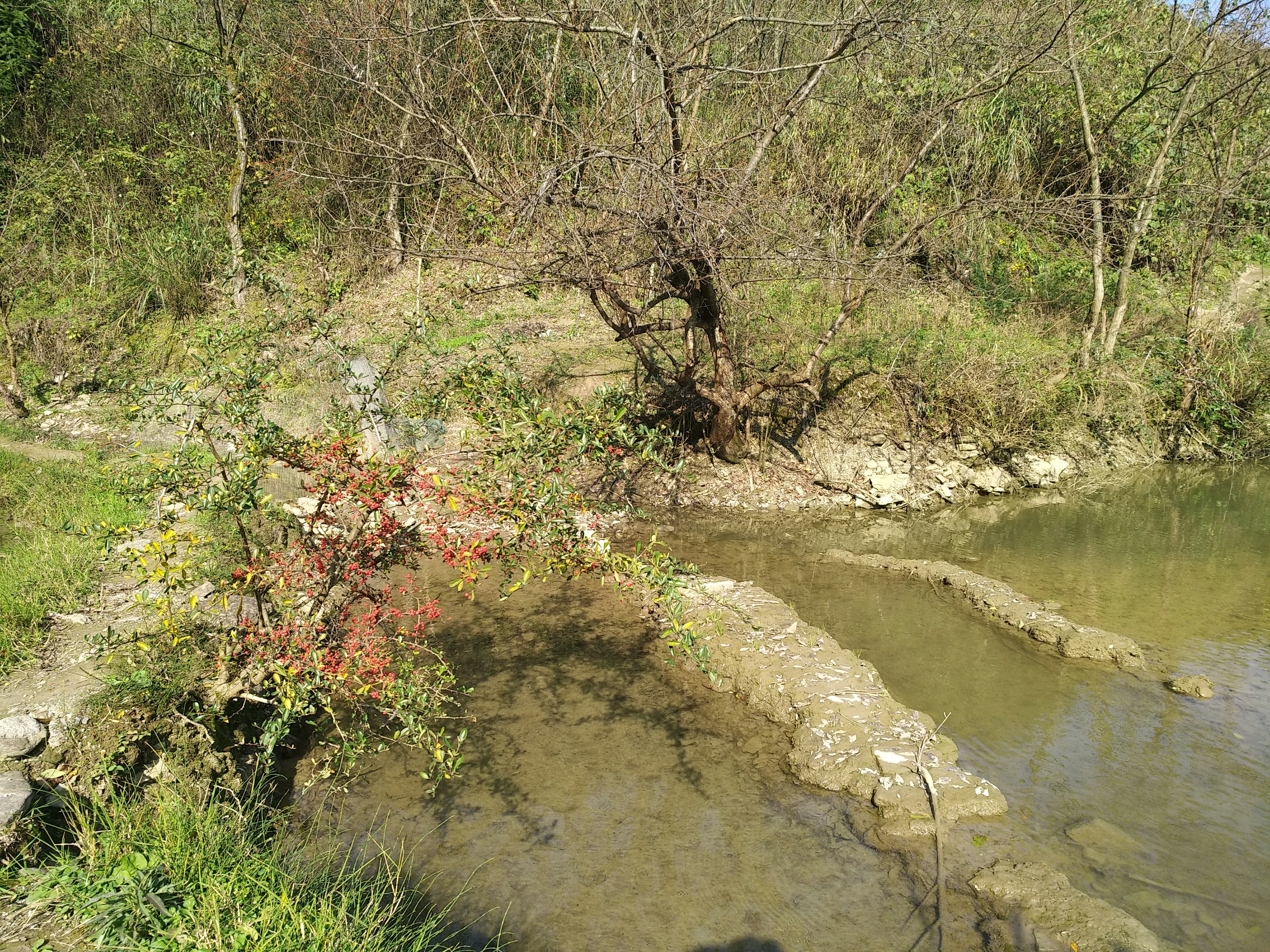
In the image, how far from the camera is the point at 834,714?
5.01 m

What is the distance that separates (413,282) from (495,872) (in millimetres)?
11150

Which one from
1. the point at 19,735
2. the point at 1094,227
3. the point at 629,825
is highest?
the point at 1094,227

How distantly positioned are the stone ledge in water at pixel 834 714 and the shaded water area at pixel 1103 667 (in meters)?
0.27

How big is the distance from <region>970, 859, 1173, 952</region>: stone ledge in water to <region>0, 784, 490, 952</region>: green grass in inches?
95.4

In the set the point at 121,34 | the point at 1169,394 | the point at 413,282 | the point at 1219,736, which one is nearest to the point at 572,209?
the point at 1219,736

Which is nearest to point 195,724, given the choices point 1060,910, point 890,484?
point 1060,910

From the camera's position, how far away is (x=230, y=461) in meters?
4.02

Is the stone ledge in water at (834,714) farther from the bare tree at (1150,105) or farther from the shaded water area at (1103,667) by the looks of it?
the bare tree at (1150,105)

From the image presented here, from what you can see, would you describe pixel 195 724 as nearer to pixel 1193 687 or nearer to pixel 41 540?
pixel 41 540

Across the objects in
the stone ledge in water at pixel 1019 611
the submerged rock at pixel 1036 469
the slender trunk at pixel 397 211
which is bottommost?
the stone ledge in water at pixel 1019 611

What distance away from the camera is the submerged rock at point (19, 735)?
11.5 ft

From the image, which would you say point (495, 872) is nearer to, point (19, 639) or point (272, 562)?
point (272, 562)

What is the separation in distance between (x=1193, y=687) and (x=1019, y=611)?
128 centimetres

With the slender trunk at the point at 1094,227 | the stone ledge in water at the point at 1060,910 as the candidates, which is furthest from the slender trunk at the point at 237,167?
the stone ledge in water at the point at 1060,910
